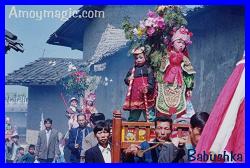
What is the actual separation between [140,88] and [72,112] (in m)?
0.89

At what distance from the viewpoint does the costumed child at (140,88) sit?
301 inches

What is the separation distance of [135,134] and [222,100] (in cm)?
116

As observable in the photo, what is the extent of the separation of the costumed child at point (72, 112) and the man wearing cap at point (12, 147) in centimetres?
67

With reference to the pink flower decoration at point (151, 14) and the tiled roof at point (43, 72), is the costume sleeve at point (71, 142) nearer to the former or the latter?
the tiled roof at point (43, 72)

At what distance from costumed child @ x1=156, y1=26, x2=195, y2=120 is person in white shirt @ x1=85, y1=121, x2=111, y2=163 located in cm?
70

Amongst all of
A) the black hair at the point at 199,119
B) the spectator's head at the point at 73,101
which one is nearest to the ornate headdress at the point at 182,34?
the black hair at the point at 199,119

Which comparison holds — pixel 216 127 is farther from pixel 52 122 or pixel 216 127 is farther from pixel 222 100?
pixel 52 122

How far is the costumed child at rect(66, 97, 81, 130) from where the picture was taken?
7.65m

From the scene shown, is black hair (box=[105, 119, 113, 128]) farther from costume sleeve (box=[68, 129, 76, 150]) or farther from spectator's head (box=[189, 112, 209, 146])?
spectator's head (box=[189, 112, 209, 146])

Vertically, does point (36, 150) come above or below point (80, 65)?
below

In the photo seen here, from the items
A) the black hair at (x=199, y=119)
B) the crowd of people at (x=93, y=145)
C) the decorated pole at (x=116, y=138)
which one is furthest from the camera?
the black hair at (x=199, y=119)

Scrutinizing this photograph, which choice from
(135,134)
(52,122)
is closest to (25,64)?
(52,122)

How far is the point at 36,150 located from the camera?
7.61 m

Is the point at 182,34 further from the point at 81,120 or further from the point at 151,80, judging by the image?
the point at 81,120
